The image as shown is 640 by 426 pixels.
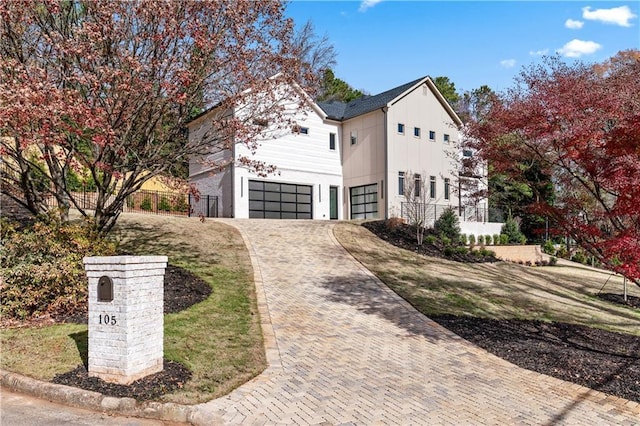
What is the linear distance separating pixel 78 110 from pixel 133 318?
4128 millimetres

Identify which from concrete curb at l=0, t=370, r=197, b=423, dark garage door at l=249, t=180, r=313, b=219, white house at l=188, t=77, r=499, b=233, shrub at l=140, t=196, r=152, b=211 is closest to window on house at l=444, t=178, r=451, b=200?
white house at l=188, t=77, r=499, b=233

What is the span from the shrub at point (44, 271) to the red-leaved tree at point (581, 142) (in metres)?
8.87

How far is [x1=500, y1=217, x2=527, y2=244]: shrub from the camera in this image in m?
27.0

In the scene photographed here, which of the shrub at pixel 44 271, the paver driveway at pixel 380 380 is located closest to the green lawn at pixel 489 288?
the paver driveway at pixel 380 380

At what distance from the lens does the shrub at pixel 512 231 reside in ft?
88.6

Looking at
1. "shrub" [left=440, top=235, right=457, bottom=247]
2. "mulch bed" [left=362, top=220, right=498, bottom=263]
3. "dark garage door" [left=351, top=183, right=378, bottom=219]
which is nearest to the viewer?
"mulch bed" [left=362, top=220, right=498, bottom=263]

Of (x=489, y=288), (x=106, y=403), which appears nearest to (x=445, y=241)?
(x=489, y=288)

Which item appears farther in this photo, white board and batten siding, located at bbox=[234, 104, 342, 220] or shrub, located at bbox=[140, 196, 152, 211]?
shrub, located at bbox=[140, 196, 152, 211]

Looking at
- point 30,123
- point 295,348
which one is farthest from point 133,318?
point 30,123

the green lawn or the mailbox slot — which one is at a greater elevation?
the mailbox slot

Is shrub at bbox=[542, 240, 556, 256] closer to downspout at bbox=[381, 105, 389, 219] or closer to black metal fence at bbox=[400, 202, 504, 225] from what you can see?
black metal fence at bbox=[400, 202, 504, 225]

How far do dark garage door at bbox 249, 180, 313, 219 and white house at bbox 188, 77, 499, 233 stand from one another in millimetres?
52

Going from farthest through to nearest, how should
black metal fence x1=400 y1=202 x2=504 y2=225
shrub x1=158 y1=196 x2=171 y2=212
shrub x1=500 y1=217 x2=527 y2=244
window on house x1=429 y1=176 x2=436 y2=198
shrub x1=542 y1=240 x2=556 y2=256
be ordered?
shrub x1=500 y1=217 x2=527 y2=244 < window on house x1=429 y1=176 x2=436 y2=198 < shrub x1=158 y1=196 x2=171 y2=212 < shrub x1=542 y1=240 x2=556 y2=256 < black metal fence x1=400 y1=202 x2=504 y2=225

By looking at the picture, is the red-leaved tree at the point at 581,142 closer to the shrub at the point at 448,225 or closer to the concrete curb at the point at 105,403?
the concrete curb at the point at 105,403
